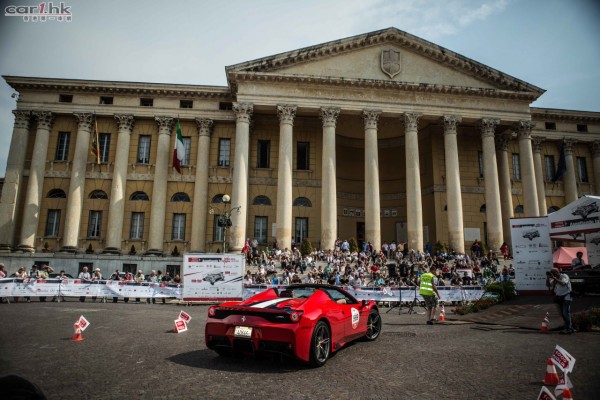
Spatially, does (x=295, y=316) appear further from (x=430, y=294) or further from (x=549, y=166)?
(x=549, y=166)

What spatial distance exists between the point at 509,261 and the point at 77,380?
28.7m

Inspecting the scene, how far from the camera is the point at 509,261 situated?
90.4 feet

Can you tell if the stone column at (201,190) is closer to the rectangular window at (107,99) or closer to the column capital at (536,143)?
the rectangular window at (107,99)

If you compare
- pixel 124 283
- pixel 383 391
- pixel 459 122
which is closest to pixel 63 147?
pixel 124 283

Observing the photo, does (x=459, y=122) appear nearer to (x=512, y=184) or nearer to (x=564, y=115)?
(x=512, y=184)

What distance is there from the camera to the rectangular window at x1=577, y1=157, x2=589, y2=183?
36719mm

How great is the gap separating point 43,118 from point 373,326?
1274 inches

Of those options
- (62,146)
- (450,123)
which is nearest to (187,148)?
(62,146)

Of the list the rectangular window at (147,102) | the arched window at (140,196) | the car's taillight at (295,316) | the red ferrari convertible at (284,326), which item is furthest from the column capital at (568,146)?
the car's taillight at (295,316)

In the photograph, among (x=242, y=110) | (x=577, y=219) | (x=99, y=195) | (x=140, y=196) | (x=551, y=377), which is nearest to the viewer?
(x=551, y=377)

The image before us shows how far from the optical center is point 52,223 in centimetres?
3044

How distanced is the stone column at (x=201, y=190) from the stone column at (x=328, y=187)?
31.5ft

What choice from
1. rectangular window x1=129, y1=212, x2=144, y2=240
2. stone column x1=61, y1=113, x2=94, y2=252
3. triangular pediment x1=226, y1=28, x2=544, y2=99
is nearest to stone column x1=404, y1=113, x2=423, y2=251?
triangular pediment x1=226, y1=28, x2=544, y2=99

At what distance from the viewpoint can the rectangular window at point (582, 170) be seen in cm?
3672
